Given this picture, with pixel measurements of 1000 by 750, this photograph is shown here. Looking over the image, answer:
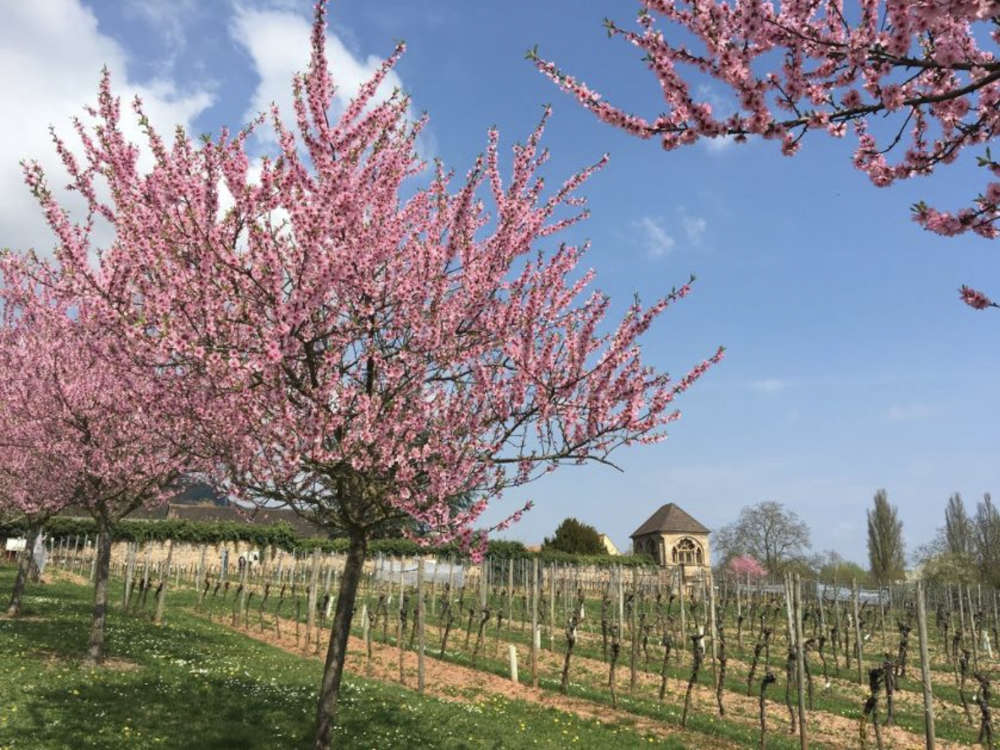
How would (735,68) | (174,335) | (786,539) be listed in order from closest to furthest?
(735,68) < (174,335) < (786,539)

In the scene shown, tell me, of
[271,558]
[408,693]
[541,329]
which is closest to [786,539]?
[271,558]

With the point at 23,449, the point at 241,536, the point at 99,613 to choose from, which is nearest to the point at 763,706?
the point at 99,613

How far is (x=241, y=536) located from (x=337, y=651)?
1833 inches

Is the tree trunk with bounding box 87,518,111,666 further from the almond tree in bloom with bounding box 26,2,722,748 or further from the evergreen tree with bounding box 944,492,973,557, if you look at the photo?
the evergreen tree with bounding box 944,492,973,557

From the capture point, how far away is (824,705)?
1858cm

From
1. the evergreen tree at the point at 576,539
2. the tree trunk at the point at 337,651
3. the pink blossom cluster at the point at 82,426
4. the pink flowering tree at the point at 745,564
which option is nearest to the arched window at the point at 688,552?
the pink flowering tree at the point at 745,564

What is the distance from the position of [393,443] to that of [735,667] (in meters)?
19.8

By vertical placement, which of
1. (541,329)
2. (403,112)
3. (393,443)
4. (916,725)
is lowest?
(916,725)

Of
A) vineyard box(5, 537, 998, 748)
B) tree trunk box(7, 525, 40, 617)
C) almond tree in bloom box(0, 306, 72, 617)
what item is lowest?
vineyard box(5, 537, 998, 748)

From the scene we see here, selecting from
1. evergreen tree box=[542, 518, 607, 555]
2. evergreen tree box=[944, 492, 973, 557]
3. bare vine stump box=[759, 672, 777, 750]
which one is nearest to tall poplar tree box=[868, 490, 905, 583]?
evergreen tree box=[944, 492, 973, 557]

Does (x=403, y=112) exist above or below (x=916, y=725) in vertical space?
above

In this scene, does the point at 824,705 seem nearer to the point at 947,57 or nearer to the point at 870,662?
the point at 870,662

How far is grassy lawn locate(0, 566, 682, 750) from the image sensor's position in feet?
33.4

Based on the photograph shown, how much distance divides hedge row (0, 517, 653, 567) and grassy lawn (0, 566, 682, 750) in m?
31.5
